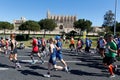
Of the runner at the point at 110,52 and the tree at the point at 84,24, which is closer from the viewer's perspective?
the runner at the point at 110,52

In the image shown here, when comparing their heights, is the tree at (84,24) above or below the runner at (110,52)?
above

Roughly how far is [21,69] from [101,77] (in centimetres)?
387

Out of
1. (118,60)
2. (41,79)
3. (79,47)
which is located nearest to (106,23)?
(79,47)

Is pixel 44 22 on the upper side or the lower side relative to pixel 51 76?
upper

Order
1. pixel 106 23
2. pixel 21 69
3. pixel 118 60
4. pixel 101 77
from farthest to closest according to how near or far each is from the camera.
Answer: pixel 106 23 → pixel 118 60 → pixel 21 69 → pixel 101 77

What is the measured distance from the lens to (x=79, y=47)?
87.7 feet

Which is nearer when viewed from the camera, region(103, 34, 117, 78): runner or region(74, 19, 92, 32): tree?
region(103, 34, 117, 78): runner

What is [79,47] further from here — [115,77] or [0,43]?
[115,77]

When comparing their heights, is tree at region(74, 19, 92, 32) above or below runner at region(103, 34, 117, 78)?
above

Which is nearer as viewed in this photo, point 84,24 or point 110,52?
point 110,52

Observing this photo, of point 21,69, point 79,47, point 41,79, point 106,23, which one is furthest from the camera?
point 106,23

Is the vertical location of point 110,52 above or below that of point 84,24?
below

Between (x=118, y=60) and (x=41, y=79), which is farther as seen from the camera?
(x=118, y=60)

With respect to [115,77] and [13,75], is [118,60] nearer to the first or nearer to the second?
[115,77]
